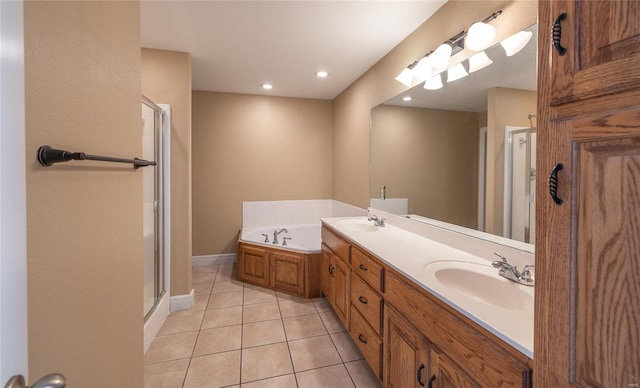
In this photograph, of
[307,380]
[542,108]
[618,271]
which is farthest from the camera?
[307,380]

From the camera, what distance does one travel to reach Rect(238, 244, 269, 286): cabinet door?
3160 millimetres

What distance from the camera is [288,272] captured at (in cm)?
300

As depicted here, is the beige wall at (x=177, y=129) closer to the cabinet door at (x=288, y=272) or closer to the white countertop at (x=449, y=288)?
the cabinet door at (x=288, y=272)

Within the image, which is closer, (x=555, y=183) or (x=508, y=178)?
(x=555, y=183)

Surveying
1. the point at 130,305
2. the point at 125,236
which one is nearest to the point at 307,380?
the point at 130,305

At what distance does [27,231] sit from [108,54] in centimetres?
61

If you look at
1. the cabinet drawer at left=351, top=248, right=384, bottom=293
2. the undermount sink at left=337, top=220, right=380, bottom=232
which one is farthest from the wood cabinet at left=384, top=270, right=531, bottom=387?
the undermount sink at left=337, top=220, right=380, bottom=232

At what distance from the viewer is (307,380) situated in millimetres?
1757

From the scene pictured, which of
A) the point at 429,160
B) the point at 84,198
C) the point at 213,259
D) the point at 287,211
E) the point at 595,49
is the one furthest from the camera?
the point at 287,211

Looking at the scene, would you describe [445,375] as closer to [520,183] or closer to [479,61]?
[520,183]

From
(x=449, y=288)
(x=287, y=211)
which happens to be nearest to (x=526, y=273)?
(x=449, y=288)

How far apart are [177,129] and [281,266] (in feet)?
5.67

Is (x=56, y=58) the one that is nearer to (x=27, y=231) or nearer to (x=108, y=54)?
(x=108, y=54)

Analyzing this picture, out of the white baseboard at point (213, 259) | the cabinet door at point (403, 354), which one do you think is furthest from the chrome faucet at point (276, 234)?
the cabinet door at point (403, 354)
